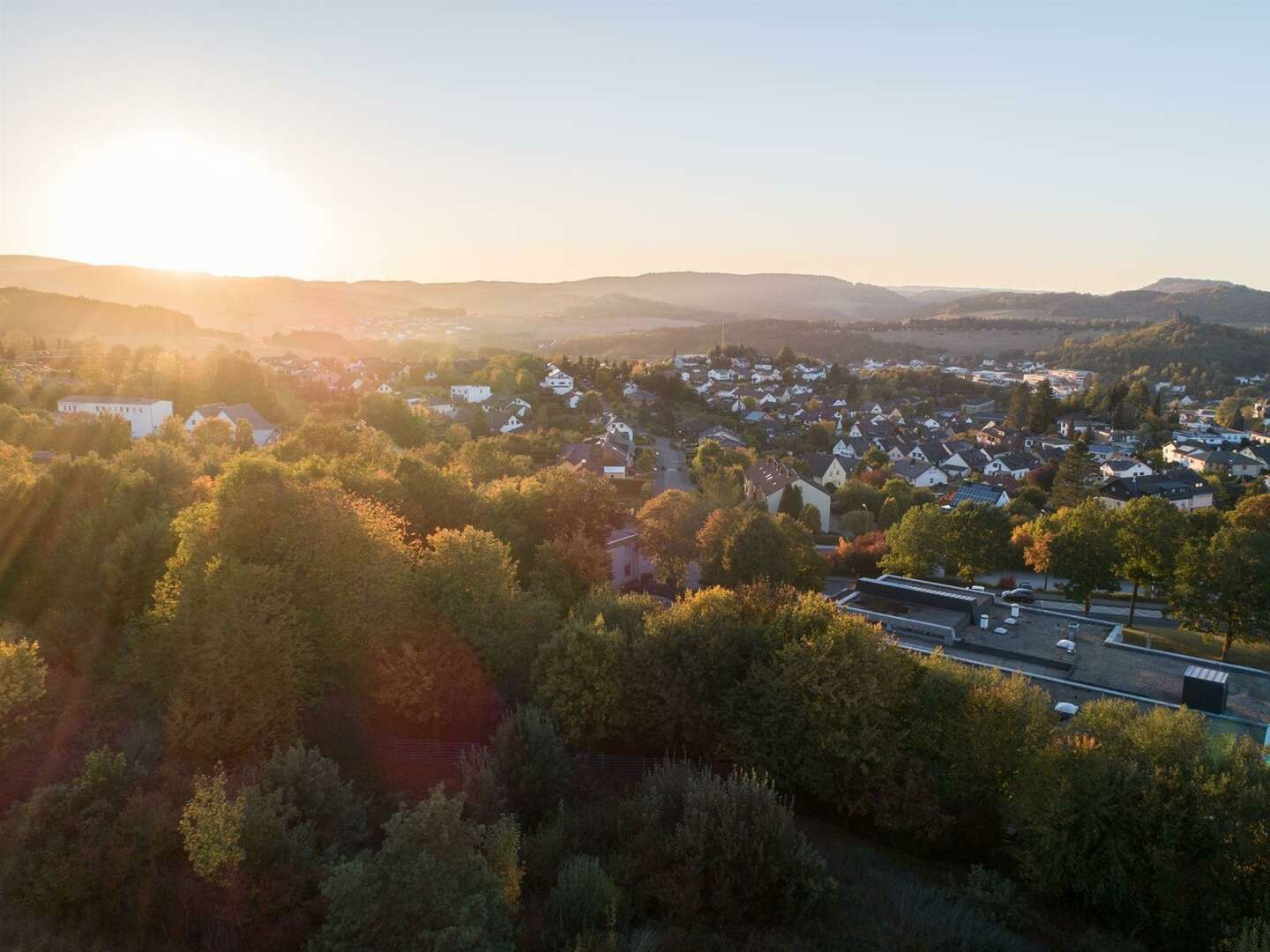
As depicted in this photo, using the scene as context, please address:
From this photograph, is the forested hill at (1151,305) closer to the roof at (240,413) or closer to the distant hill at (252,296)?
the distant hill at (252,296)

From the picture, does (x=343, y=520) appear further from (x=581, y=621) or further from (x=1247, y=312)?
(x=1247, y=312)

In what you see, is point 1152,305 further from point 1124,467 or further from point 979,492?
point 979,492

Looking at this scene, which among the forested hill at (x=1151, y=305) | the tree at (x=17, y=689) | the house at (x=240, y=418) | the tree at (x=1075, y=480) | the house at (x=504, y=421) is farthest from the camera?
the forested hill at (x=1151, y=305)

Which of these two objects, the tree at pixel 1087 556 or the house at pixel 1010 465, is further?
the house at pixel 1010 465

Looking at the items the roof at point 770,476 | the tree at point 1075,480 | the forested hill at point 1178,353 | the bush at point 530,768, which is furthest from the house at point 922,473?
the forested hill at point 1178,353

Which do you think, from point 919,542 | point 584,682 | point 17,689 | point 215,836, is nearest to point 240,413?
point 919,542

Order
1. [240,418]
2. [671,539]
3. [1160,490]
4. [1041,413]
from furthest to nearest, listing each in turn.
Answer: [1041,413] < [240,418] < [1160,490] < [671,539]

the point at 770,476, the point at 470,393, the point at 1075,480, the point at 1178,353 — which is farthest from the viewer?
the point at 1178,353

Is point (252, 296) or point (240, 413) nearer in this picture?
point (240, 413)
